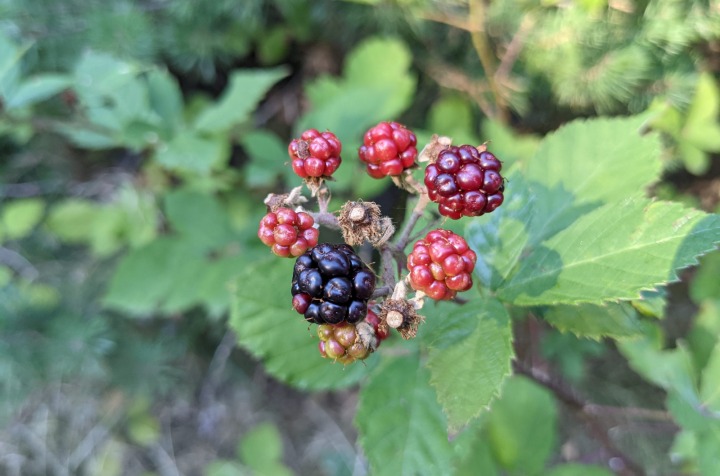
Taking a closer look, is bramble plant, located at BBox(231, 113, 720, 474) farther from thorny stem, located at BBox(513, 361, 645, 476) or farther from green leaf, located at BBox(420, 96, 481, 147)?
green leaf, located at BBox(420, 96, 481, 147)

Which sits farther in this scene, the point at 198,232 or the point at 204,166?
the point at 198,232

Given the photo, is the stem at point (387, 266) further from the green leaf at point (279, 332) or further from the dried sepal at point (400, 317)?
the green leaf at point (279, 332)

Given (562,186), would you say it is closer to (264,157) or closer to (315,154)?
(315,154)

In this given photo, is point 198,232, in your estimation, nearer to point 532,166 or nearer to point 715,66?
point 532,166

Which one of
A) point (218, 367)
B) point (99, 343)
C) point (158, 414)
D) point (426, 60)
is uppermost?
point (426, 60)

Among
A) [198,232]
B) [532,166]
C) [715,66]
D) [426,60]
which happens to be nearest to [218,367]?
[198,232]

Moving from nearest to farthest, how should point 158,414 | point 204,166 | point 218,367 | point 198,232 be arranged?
point 204,166
point 198,232
point 218,367
point 158,414

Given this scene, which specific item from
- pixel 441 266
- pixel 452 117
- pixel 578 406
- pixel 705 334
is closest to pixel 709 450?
pixel 578 406
